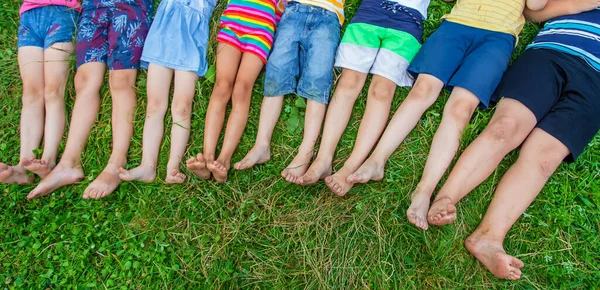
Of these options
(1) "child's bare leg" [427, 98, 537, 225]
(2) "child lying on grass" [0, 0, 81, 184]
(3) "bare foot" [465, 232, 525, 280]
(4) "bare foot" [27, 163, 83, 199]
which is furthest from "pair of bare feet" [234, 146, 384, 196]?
(2) "child lying on grass" [0, 0, 81, 184]

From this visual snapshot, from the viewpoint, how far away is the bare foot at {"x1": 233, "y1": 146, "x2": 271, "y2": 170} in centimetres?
274

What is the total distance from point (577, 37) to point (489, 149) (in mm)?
1016

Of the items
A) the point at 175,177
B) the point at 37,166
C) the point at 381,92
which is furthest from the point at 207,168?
the point at 381,92

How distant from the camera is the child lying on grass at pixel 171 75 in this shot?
9.58 feet

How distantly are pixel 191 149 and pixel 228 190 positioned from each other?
0.43 m

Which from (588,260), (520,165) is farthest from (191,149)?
(588,260)

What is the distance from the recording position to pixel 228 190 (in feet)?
9.47

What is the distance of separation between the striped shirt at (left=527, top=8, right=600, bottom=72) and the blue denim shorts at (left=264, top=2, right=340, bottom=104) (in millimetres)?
1478

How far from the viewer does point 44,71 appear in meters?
3.12

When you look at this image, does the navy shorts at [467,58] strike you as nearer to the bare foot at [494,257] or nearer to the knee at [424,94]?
the knee at [424,94]

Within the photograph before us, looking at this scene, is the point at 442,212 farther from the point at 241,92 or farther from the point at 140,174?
the point at 140,174

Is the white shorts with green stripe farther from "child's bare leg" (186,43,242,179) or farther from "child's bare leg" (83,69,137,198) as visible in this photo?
"child's bare leg" (83,69,137,198)

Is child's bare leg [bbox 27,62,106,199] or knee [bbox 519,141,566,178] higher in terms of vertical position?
knee [bbox 519,141,566,178]

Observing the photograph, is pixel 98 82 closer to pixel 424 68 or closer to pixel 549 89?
pixel 424 68
